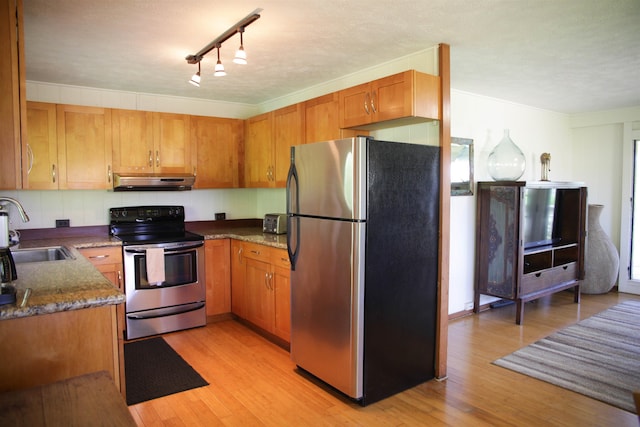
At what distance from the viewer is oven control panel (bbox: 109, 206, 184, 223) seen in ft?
14.3

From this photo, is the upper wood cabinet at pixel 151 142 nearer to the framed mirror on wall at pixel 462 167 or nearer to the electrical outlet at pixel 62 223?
the electrical outlet at pixel 62 223

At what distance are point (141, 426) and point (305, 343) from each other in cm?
116

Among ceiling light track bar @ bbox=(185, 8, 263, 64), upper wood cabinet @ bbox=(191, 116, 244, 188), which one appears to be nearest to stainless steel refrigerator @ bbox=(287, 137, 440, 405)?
ceiling light track bar @ bbox=(185, 8, 263, 64)

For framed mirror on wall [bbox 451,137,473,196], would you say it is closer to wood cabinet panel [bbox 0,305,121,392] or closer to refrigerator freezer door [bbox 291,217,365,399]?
refrigerator freezer door [bbox 291,217,365,399]

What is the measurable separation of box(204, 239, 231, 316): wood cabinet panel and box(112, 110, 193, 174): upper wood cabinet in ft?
2.84

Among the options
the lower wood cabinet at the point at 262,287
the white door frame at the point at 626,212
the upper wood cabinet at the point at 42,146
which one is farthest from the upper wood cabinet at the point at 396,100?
the white door frame at the point at 626,212

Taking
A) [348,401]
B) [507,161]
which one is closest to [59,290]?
[348,401]

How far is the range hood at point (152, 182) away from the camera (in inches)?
162

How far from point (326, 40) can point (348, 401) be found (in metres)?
2.39

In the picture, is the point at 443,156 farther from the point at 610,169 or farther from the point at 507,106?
the point at 610,169

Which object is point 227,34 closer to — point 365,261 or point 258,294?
point 365,261

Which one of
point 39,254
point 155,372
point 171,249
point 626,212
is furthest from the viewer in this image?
point 626,212

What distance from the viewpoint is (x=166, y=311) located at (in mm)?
4082

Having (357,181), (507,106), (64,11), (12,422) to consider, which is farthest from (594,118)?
(12,422)
